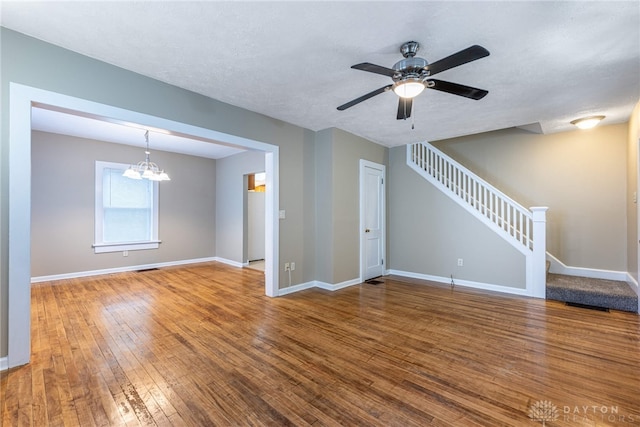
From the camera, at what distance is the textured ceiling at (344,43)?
6.17 feet

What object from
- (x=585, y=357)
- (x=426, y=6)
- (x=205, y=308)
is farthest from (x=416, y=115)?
(x=205, y=308)

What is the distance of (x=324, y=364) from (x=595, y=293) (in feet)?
12.4

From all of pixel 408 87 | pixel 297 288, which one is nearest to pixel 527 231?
pixel 408 87

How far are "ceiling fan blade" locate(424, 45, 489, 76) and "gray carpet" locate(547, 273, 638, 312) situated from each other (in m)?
3.62

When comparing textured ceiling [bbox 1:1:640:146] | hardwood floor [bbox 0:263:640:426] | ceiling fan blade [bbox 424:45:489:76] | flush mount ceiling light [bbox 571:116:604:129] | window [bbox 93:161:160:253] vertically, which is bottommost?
hardwood floor [bbox 0:263:640:426]

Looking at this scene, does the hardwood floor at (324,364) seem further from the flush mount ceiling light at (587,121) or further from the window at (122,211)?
the flush mount ceiling light at (587,121)

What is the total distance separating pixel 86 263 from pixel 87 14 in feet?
16.2

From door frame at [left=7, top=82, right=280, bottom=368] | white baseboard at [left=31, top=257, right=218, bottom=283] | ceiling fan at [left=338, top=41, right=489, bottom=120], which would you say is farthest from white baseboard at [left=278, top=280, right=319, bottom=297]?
white baseboard at [left=31, top=257, right=218, bottom=283]

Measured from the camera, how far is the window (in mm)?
5434

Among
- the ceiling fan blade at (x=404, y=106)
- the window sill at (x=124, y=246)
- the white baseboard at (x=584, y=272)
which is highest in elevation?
the ceiling fan blade at (x=404, y=106)

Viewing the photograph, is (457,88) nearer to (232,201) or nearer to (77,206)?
(232,201)

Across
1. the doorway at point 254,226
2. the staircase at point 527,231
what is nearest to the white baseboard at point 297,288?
the doorway at point 254,226

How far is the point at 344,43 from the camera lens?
2.22 metres

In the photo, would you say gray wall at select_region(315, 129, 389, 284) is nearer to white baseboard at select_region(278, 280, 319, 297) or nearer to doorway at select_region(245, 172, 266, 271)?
white baseboard at select_region(278, 280, 319, 297)
